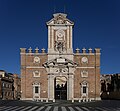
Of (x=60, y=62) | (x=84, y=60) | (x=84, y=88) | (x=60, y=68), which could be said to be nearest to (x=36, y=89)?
(x=60, y=68)

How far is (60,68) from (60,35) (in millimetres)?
6551

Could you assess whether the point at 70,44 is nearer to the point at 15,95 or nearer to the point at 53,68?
the point at 53,68

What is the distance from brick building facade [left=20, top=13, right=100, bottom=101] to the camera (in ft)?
178

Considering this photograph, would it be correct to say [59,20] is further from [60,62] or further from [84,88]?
[84,88]

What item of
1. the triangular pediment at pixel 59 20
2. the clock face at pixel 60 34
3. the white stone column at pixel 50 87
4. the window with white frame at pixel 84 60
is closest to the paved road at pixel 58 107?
the white stone column at pixel 50 87

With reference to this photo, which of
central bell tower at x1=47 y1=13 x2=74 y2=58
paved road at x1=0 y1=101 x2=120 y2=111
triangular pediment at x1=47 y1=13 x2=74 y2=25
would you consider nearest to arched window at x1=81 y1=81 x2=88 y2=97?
central bell tower at x1=47 y1=13 x2=74 y2=58

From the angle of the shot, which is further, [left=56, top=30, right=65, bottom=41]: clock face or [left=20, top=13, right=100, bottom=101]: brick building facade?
[left=56, top=30, right=65, bottom=41]: clock face

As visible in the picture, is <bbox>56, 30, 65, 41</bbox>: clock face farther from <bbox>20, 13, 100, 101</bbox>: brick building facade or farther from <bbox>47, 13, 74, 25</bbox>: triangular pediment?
<bbox>47, 13, 74, 25</bbox>: triangular pediment

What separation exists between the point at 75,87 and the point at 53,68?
570 cm

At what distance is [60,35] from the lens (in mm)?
55438

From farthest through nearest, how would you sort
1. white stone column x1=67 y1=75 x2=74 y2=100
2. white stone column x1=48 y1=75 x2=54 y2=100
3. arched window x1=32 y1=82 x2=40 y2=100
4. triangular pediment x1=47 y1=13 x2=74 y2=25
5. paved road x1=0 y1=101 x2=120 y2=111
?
triangular pediment x1=47 y1=13 x2=74 y2=25
arched window x1=32 y1=82 x2=40 y2=100
white stone column x1=67 y1=75 x2=74 y2=100
white stone column x1=48 y1=75 x2=54 y2=100
paved road x1=0 y1=101 x2=120 y2=111

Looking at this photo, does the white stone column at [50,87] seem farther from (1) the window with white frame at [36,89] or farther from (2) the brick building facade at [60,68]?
(1) the window with white frame at [36,89]

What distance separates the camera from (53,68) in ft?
179

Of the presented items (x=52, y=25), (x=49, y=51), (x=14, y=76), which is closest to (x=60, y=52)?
(x=49, y=51)
